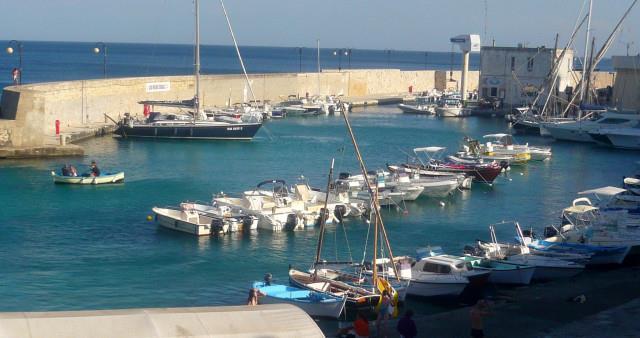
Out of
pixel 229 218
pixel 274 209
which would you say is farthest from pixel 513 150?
pixel 229 218

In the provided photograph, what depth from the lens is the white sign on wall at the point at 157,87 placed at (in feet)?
191

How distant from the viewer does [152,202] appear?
3134cm

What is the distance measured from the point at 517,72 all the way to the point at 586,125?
17.7 meters

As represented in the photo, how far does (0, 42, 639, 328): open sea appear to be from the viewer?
21.4m

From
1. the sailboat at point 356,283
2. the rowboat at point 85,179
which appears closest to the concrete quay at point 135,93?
the rowboat at point 85,179

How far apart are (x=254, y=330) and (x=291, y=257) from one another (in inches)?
587

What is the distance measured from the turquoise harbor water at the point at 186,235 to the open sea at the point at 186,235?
0.16 ft

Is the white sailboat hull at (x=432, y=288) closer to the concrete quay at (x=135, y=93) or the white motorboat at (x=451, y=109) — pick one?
the concrete quay at (x=135, y=93)

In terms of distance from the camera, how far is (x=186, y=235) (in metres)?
26.5

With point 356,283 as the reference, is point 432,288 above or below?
below

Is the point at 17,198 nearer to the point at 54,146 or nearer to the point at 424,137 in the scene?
the point at 54,146

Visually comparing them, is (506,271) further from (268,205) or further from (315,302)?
(268,205)

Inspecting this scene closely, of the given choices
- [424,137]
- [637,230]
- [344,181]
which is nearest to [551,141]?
[424,137]

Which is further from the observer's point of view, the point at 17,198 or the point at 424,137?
the point at 424,137
